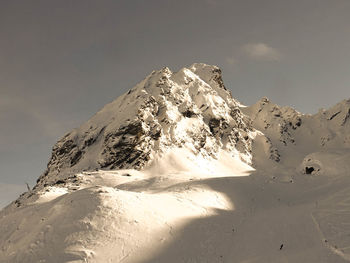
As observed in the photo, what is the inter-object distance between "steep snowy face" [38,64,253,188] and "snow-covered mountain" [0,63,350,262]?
0.74ft

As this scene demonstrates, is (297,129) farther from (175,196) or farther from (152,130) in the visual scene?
(175,196)

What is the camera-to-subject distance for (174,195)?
75.6 feet

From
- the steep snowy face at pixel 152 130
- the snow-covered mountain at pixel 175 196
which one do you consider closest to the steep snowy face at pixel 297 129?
the snow-covered mountain at pixel 175 196

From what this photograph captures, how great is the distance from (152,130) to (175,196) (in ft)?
84.4

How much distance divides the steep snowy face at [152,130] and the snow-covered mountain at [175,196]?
0.74 feet

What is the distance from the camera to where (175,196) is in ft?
74.4

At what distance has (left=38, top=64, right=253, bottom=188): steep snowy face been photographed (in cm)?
4441

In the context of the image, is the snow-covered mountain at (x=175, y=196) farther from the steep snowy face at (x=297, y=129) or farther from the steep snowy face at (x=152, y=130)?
the steep snowy face at (x=297, y=129)

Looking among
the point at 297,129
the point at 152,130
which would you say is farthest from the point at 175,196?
the point at 297,129

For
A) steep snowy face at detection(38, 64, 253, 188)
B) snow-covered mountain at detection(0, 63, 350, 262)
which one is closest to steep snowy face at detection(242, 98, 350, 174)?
snow-covered mountain at detection(0, 63, 350, 262)

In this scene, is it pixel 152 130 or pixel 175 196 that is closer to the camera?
pixel 175 196

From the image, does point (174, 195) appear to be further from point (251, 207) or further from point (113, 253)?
point (113, 253)

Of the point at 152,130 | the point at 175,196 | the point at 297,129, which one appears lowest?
the point at 175,196

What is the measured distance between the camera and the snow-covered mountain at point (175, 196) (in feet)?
44.2
